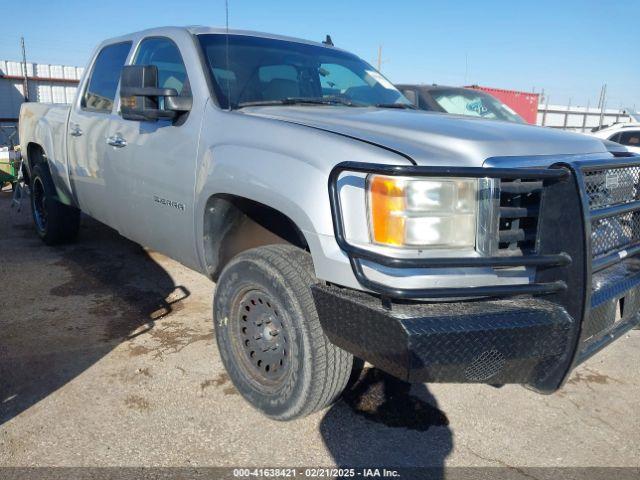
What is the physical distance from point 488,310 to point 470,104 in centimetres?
707

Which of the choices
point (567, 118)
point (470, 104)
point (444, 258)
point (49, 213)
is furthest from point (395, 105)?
point (567, 118)

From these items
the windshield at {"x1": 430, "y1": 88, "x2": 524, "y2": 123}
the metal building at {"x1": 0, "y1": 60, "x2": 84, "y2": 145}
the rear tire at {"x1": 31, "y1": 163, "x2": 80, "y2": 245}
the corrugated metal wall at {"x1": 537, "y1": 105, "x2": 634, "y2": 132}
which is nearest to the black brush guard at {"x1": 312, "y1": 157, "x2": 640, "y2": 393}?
the rear tire at {"x1": 31, "y1": 163, "x2": 80, "y2": 245}

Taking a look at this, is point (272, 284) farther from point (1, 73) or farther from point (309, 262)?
point (1, 73)

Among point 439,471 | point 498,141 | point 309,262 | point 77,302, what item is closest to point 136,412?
point 309,262

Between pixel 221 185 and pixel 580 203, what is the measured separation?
165 centimetres

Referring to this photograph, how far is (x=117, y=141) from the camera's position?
381 centimetres

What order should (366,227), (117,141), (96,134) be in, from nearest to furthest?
(366,227), (117,141), (96,134)

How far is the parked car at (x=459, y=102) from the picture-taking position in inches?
320

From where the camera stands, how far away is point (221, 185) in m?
2.79

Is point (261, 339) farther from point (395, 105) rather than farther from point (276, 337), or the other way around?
point (395, 105)

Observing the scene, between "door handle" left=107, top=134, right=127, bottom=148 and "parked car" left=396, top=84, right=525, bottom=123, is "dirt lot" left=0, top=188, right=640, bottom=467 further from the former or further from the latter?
"parked car" left=396, top=84, right=525, bottom=123

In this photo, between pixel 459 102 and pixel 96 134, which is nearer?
pixel 96 134

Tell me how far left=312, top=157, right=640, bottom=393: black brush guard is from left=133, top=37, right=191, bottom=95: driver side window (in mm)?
1729

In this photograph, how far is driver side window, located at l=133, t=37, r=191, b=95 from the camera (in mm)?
3387
